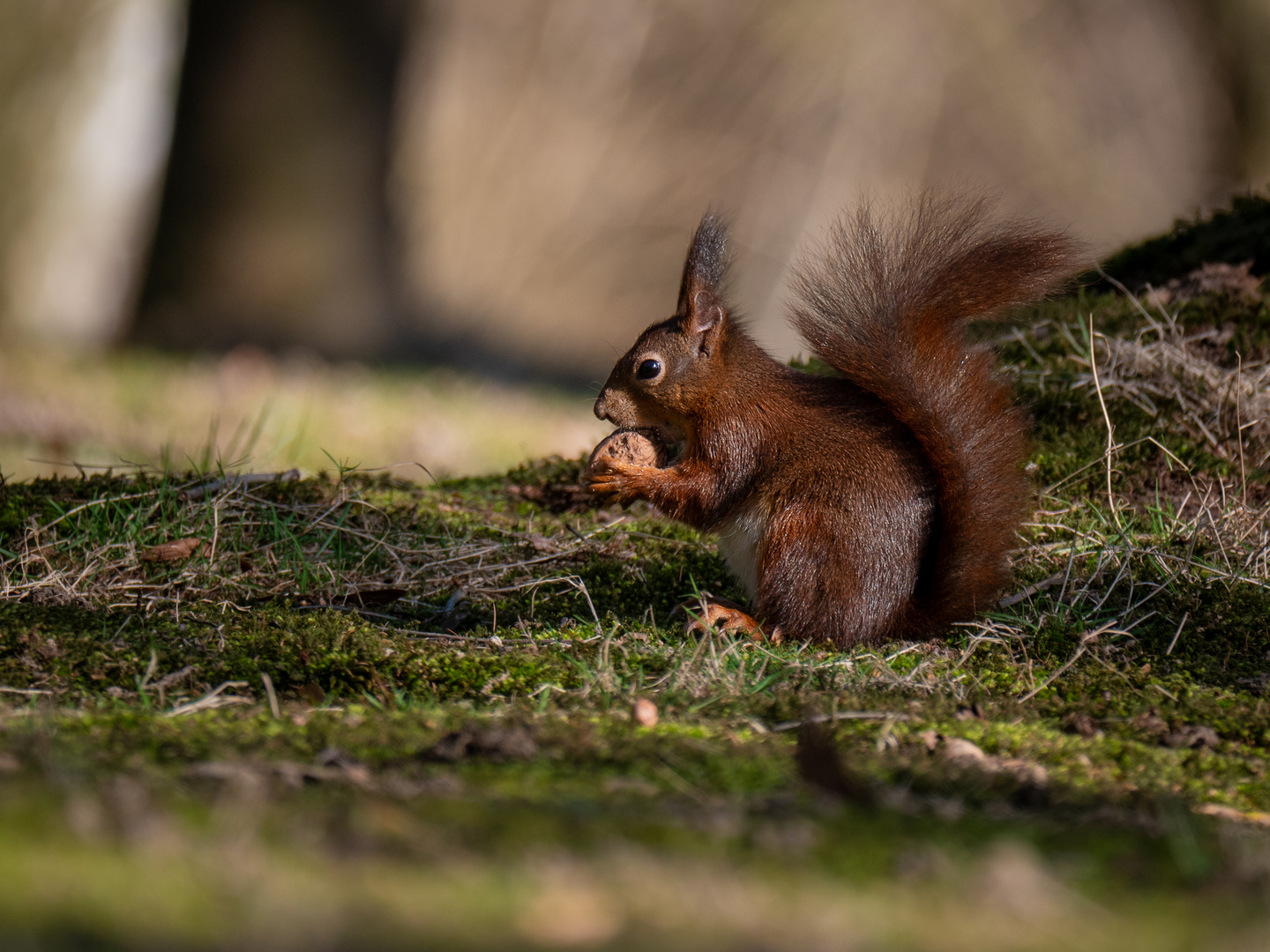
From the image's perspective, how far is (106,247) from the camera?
12.9 meters

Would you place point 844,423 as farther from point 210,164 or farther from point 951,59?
point 951,59

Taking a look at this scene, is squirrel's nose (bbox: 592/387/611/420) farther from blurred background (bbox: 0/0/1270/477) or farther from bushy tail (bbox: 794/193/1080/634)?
blurred background (bbox: 0/0/1270/477)

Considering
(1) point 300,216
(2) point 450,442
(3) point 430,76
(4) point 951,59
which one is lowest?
(2) point 450,442

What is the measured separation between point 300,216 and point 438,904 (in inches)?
333

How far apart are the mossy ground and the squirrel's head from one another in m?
0.43

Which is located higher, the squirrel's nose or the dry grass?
the squirrel's nose

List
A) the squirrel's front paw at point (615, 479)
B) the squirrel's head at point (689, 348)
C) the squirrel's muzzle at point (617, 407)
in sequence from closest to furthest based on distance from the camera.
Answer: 1. the squirrel's front paw at point (615, 479)
2. the squirrel's head at point (689, 348)
3. the squirrel's muzzle at point (617, 407)

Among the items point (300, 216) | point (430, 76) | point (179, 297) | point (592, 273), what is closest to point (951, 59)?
point (592, 273)

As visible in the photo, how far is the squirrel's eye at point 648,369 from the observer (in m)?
3.05

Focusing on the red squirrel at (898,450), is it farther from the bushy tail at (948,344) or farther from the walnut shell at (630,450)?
the walnut shell at (630,450)

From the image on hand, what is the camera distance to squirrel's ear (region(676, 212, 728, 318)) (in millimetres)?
3016

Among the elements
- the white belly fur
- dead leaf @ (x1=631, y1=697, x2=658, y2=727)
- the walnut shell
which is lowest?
dead leaf @ (x1=631, y1=697, x2=658, y2=727)

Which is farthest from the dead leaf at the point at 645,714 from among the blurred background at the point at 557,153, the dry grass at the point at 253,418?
the blurred background at the point at 557,153

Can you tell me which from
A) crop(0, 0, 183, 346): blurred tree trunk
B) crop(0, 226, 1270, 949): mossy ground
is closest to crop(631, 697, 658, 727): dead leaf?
crop(0, 226, 1270, 949): mossy ground
